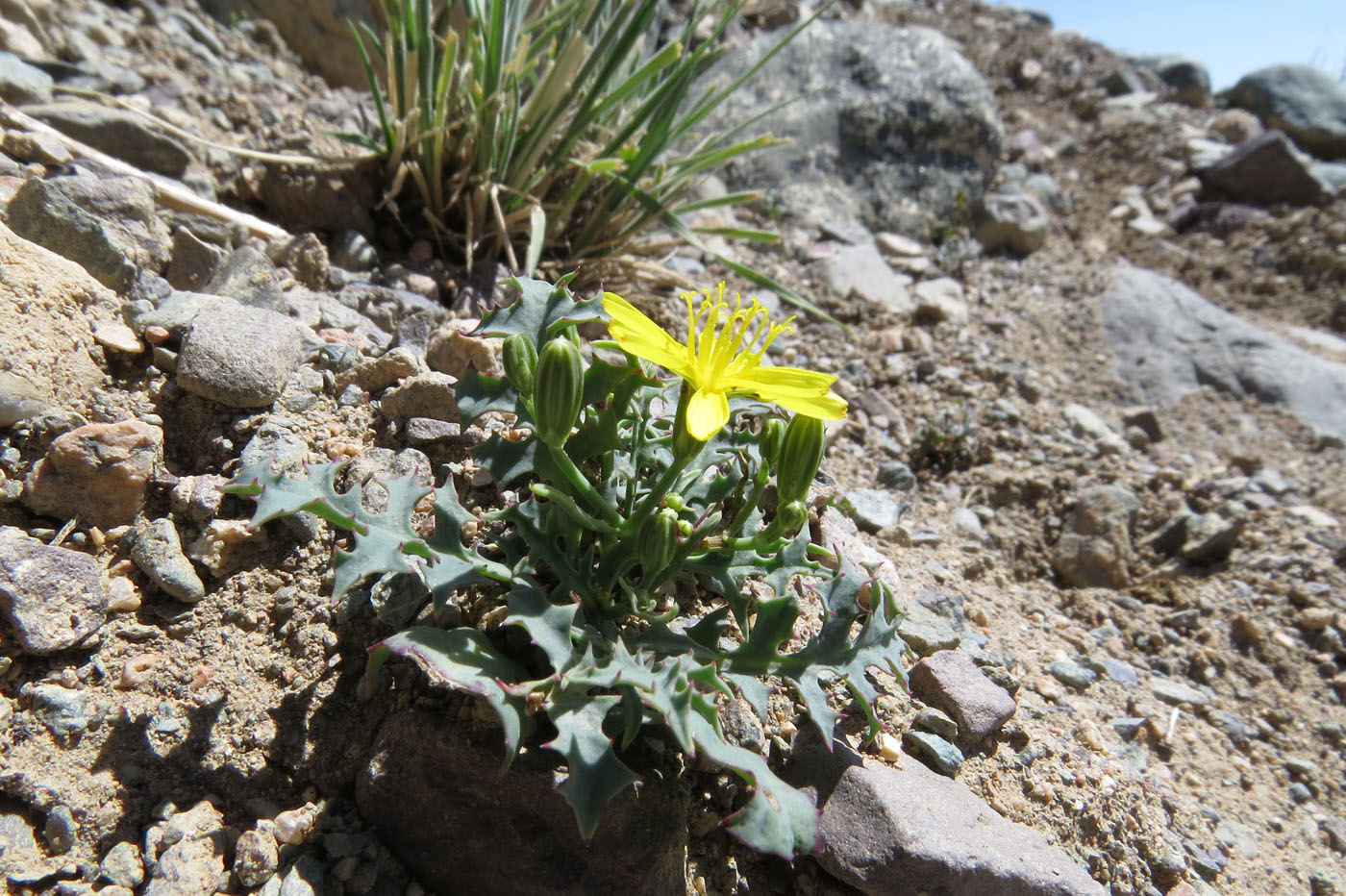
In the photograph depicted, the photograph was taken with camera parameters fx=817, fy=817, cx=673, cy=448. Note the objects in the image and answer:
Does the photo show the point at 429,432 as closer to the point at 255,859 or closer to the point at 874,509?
the point at 255,859

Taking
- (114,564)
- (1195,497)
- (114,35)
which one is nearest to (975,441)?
(1195,497)

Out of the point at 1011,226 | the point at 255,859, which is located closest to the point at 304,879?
the point at 255,859

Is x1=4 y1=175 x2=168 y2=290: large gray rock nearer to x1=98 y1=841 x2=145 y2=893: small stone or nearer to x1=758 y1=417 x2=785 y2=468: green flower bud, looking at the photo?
x1=98 y1=841 x2=145 y2=893: small stone

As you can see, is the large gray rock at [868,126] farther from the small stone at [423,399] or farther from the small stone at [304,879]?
the small stone at [304,879]

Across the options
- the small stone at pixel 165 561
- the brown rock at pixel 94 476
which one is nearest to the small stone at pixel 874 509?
the small stone at pixel 165 561

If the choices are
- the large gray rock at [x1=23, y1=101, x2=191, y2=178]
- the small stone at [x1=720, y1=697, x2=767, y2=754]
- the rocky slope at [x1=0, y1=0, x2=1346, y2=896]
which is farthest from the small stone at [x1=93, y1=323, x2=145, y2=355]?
the small stone at [x1=720, y1=697, x2=767, y2=754]

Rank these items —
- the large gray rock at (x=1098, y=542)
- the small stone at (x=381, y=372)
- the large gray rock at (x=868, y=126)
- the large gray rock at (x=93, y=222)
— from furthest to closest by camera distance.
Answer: the large gray rock at (x=868, y=126)
the large gray rock at (x=1098, y=542)
the small stone at (x=381, y=372)
the large gray rock at (x=93, y=222)
